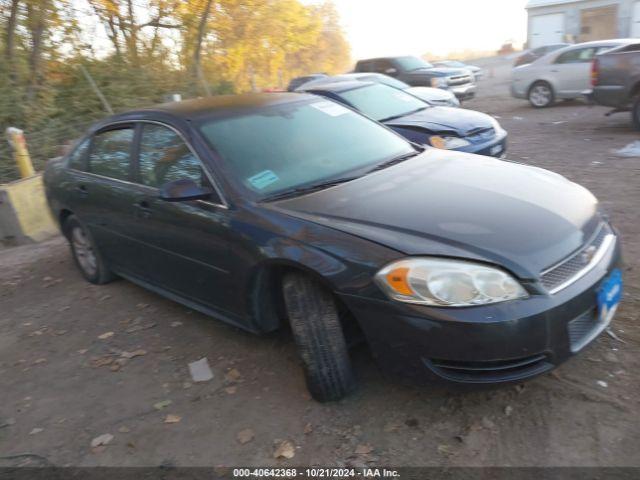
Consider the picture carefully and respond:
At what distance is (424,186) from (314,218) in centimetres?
73

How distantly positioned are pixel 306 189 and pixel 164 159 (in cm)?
111

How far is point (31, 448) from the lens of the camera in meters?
3.01

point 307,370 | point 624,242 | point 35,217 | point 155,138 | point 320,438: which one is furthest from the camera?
point 35,217

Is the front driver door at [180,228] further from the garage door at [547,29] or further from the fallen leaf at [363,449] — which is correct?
the garage door at [547,29]

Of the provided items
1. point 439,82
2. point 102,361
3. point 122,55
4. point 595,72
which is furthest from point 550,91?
point 102,361

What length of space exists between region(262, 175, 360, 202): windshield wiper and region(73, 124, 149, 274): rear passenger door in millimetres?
1312

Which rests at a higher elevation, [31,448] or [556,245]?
[556,245]

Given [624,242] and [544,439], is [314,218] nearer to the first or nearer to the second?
[544,439]

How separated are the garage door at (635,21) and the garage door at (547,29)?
3.68 m

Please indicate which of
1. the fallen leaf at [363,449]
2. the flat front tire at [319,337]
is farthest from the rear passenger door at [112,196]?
the fallen leaf at [363,449]

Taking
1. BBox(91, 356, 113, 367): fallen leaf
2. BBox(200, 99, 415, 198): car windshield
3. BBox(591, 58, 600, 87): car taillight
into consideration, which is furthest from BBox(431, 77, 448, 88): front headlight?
BBox(91, 356, 113, 367): fallen leaf

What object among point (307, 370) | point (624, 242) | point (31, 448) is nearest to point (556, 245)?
point (307, 370)

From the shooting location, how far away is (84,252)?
16.9ft

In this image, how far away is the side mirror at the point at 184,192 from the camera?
3215mm
